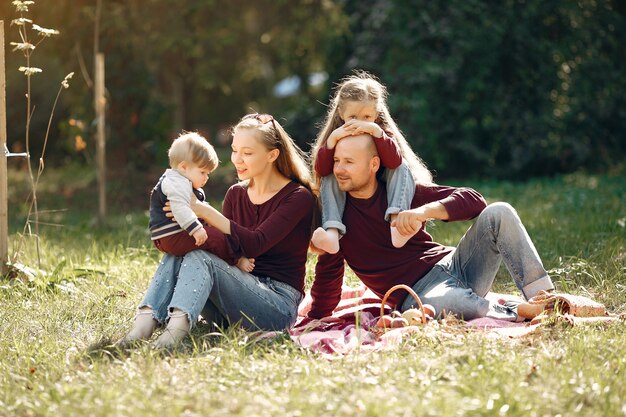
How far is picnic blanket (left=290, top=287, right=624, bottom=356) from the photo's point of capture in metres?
3.73

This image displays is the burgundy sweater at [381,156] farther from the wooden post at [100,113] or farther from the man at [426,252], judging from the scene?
the wooden post at [100,113]

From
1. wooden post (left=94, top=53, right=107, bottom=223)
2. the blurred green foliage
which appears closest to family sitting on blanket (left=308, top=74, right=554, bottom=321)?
wooden post (left=94, top=53, right=107, bottom=223)

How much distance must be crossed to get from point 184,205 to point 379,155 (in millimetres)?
1051

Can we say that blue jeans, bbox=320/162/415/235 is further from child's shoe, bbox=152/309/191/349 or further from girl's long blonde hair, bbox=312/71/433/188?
child's shoe, bbox=152/309/191/349

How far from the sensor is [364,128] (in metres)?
4.23

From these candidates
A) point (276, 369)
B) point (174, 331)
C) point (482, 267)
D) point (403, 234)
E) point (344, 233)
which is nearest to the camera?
point (276, 369)

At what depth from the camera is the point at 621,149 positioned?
1187cm

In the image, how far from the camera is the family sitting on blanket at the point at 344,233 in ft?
13.1

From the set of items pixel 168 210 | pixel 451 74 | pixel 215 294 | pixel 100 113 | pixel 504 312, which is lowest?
pixel 504 312

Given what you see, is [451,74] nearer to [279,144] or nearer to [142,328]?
[279,144]

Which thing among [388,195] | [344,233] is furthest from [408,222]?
[344,233]

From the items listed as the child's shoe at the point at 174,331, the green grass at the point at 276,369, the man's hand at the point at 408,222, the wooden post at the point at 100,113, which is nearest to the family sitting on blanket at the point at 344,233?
the man's hand at the point at 408,222

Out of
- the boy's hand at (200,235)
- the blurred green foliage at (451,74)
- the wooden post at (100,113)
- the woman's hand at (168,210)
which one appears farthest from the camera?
the blurred green foliage at (451,74)

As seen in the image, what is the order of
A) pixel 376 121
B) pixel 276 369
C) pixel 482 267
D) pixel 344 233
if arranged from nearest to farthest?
1. pixel 276 369
2. pixel 344 233
3. pixel 482 267
4. pixel 376 121
